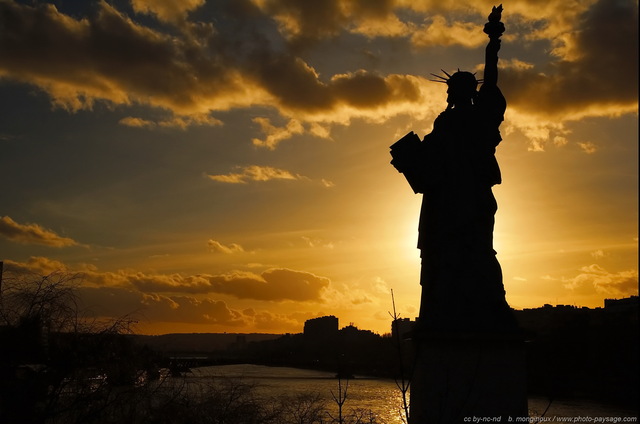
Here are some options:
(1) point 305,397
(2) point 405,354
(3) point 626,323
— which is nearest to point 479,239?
(1) point 305,397

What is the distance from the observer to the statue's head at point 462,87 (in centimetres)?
845

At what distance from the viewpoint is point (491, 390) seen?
7.27 metres

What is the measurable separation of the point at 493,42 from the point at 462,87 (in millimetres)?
645

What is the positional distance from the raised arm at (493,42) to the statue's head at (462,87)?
0.64 ft

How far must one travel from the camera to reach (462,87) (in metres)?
8.45

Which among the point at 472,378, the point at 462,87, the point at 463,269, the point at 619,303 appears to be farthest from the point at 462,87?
the point at 619,303

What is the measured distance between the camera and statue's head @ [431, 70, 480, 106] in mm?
8453

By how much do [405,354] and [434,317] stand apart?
58.6 feet

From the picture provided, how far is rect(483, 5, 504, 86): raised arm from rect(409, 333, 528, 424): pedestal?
10.8 feet

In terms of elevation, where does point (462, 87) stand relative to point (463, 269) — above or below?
above

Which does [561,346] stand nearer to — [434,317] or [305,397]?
[305,397]

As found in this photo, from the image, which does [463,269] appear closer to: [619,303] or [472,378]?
[472,378]

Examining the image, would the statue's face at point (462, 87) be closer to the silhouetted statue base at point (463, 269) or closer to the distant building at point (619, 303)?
the silhouetted statue base at point (463, 269)

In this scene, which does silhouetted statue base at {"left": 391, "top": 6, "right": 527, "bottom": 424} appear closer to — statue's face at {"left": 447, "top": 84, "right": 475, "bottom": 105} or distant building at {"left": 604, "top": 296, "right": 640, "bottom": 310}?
statue's face at {"left": 447, "top": 84, "right": 475, "bottom": 105}
